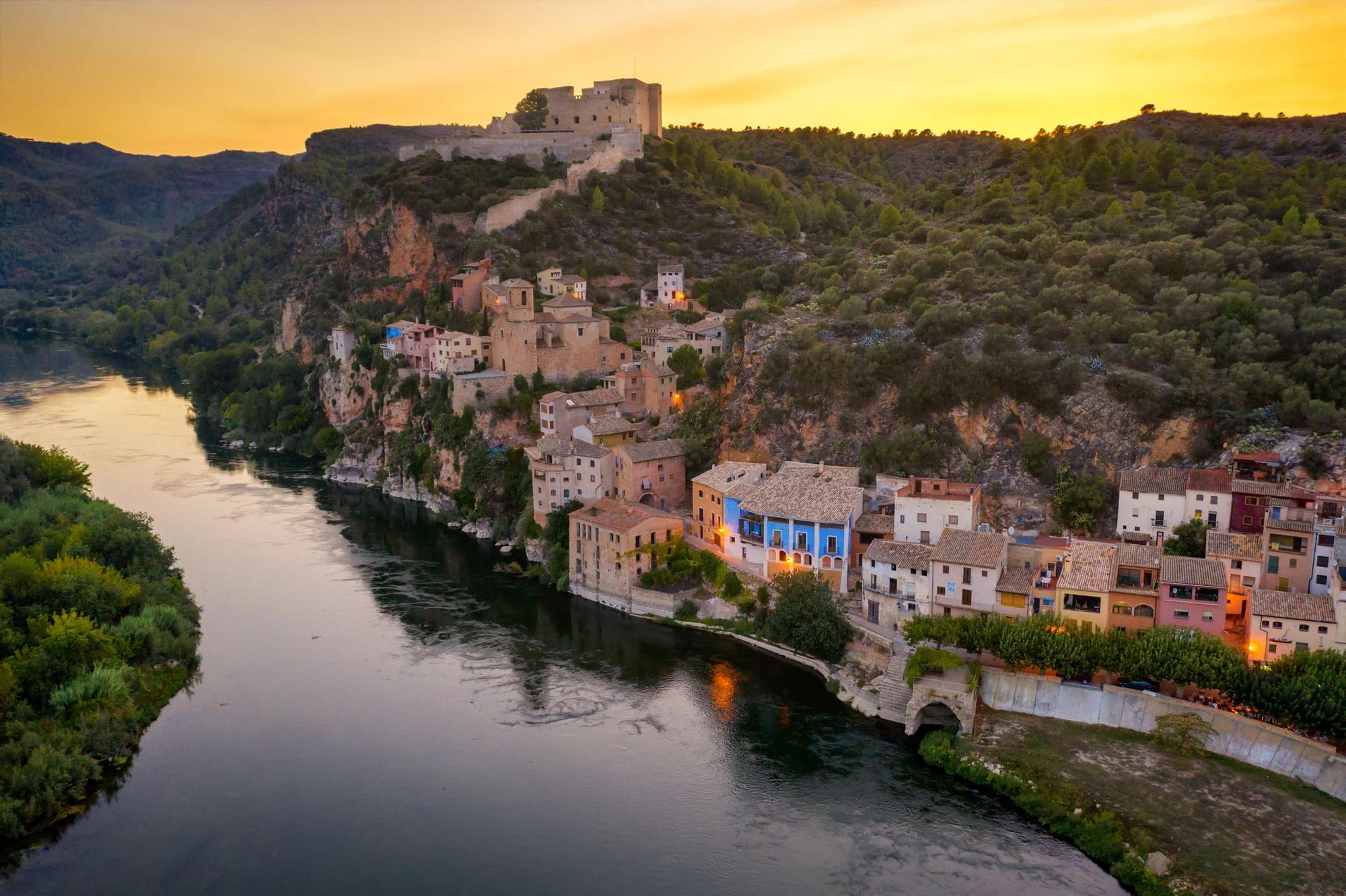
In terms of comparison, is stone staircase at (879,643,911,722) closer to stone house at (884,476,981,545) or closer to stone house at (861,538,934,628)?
stone house at (861,538,934,628)

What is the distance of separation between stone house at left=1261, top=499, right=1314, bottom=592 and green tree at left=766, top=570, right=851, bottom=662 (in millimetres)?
8172

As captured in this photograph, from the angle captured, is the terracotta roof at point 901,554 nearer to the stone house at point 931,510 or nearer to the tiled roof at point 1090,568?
the stone house at point 931,510

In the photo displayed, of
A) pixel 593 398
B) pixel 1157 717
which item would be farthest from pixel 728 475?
pixel 1157 717

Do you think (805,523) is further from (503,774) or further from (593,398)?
(593,398)

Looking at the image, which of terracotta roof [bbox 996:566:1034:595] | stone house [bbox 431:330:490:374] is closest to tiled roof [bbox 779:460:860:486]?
terracotta roof [bbox 996:566:1034:595]

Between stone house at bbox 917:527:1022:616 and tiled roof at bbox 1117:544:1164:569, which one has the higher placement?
tiled roof at bbox 1117:544:1164:569

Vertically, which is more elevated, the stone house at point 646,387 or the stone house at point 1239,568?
the stone house at point 646,387

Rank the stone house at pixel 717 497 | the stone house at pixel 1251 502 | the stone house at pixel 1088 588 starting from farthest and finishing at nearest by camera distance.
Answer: the stone house at pixel 717 497
the stone house at pixel 1251 502
the stone house at pixel 1088 588

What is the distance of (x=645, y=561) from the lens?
26.9 meters

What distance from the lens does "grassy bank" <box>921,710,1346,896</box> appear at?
593 inches

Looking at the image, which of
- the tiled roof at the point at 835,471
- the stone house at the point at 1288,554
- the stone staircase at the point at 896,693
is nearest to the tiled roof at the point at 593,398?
the tiled roof at the point at 835,471

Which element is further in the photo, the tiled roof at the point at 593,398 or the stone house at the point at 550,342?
the stone house at the point at 550,342

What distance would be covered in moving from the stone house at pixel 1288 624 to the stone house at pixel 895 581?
6020 millimetres

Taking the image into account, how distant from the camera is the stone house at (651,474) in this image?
97.9 ft
